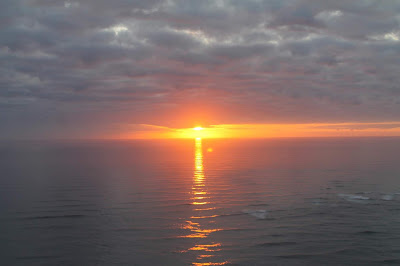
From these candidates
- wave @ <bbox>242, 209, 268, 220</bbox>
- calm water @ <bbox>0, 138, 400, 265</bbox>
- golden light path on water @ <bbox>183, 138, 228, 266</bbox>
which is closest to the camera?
golden light path on water @ <bbox>183, 138, 228, 266</bbox>

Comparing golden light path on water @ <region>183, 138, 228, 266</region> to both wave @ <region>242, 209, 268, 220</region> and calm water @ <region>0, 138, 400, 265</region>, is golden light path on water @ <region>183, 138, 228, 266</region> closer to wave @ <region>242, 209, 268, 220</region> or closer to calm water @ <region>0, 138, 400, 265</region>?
calm water @ <region>0, 138, 400, 265</region>

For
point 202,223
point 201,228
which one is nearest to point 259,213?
point 202,223

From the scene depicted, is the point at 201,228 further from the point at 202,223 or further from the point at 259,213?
the point at 259,213

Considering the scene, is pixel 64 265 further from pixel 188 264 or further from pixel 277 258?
pixel 277 258

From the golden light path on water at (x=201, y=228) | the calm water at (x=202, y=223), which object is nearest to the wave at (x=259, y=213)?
the calm water at (x=202, y=223)

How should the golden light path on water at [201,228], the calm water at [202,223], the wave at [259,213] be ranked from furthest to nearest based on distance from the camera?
the wave at [259,213] < the calm water at [202,223] < the golden light path on water at [201,228]

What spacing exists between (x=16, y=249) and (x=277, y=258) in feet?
73.2

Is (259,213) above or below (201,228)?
above

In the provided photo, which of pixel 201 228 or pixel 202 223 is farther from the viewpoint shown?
pixel 202 223

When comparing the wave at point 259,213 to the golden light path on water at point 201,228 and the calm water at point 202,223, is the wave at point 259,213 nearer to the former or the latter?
the calm water at point 202,223

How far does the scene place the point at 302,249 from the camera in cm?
2858

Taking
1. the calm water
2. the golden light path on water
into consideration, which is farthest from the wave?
the golden light path on water

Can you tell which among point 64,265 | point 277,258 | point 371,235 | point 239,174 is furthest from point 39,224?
point 239,174

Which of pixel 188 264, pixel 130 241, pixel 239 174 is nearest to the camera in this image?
pixel 188 264
